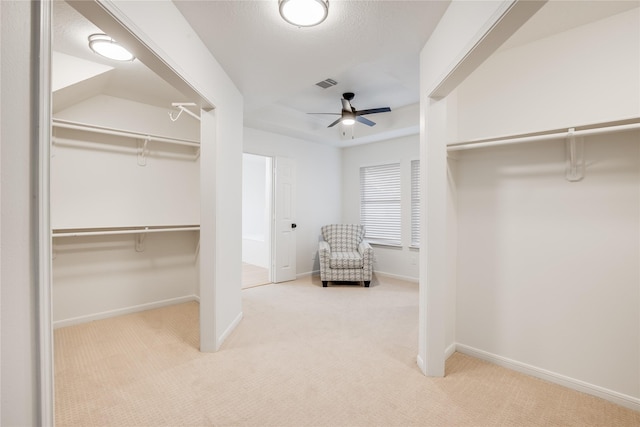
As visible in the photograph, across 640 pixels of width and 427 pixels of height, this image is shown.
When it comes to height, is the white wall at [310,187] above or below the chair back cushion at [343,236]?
above

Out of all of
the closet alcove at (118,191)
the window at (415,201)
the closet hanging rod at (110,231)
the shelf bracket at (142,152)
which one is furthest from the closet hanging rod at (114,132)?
the window at (415,201)

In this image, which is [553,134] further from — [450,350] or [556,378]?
[450,350]

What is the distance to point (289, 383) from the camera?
81.7 inches

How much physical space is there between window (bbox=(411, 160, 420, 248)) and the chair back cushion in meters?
0.91

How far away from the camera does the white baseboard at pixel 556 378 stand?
1.85m

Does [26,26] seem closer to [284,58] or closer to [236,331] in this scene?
[284,58]

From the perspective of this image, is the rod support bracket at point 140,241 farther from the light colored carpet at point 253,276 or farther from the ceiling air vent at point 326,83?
the ceiling air vent at point 326,83

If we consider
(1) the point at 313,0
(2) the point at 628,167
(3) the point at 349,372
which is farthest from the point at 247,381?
(2) the point at 628,167

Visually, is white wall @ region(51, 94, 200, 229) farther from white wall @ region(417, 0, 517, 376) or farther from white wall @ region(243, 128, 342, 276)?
white wall @ region(417, 0, 517, 376)

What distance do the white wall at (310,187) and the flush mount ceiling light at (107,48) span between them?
2.48 meters

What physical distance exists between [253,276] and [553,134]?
477cm

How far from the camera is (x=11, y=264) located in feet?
2.51

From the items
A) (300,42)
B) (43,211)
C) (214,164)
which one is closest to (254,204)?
(214,164)

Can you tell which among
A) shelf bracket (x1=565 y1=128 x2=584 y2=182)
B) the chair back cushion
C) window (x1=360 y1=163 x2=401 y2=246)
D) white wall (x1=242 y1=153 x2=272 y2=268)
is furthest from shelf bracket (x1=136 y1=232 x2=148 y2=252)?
shelf bracket (x1=565 y1=128 x2=584 y2=182)
